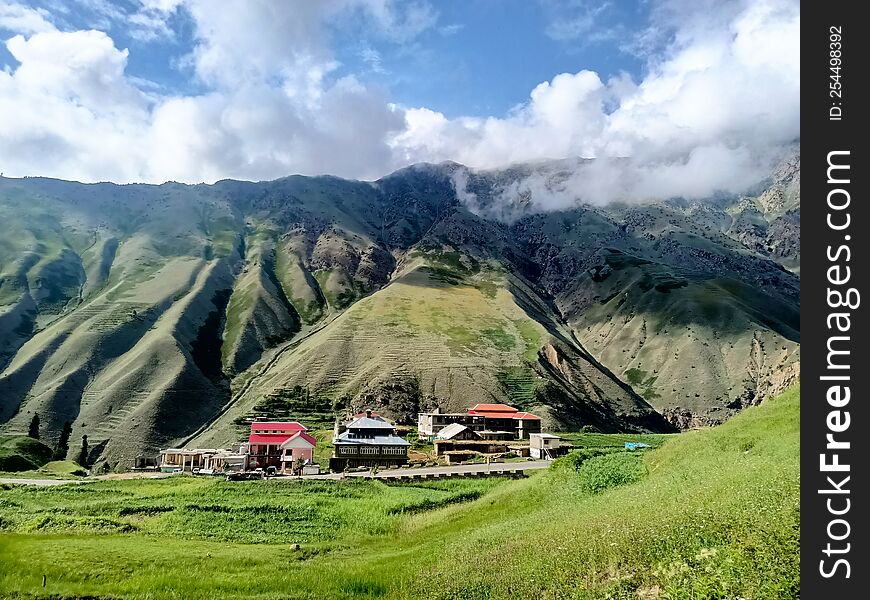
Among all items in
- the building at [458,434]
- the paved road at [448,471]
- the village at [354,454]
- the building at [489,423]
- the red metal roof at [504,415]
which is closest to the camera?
the paved road at [448,471]

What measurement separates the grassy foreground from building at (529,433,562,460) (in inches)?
1461

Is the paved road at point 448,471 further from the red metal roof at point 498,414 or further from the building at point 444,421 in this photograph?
the red metal roof at point 498,414

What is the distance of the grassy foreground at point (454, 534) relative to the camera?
703 inches

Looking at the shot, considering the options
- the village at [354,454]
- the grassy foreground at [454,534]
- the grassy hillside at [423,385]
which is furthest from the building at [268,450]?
the grassy hillside at [423,385]

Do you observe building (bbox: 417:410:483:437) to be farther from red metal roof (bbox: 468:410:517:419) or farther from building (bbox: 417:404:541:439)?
red metal roof (bbox: 468:410:517:419)

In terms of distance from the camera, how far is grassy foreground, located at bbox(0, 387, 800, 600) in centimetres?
1786

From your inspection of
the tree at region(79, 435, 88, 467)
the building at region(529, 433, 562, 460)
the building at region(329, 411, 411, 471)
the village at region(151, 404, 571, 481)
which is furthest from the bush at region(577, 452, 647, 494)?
the tree at region(79, 435, 88, 467)

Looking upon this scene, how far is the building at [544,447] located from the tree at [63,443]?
354ft

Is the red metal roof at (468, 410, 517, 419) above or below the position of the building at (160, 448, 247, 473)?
above

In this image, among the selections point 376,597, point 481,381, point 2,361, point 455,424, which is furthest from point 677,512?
point 2,361

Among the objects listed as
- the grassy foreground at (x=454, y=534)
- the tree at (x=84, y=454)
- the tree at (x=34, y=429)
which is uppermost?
the grassy foreground at (x=454, y=534)

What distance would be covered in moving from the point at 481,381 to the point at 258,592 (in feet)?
479

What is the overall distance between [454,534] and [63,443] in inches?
5708
